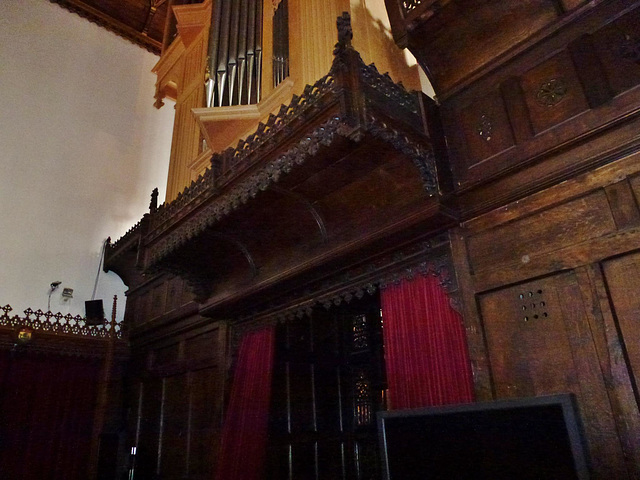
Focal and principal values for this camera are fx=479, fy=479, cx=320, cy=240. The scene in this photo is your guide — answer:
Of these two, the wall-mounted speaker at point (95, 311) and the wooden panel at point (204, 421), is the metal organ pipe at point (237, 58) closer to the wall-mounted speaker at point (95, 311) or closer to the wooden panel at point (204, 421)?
the wooden panel at point (204, 421)

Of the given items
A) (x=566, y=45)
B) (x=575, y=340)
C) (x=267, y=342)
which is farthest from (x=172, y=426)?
(x=566, y=45)

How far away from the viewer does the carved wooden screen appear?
5004 mm

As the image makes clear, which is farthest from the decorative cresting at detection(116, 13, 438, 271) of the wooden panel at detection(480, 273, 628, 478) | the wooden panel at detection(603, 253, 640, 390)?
the wooden panel at detection(603, 253, 640, 390)

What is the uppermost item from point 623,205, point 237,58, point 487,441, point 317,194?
point 237,58

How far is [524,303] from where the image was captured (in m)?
2.86

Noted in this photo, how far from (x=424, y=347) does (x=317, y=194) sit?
145 cm

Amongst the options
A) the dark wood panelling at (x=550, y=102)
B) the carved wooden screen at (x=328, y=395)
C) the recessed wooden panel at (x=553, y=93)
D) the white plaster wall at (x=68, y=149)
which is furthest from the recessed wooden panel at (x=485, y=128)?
the white plaster wall at (x=68, y=149)

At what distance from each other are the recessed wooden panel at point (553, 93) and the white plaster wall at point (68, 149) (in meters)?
6.67

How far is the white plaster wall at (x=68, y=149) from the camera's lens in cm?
698

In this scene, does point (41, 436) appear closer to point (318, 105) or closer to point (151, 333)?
point (151, 333)

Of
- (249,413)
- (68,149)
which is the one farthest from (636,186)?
(68,149)

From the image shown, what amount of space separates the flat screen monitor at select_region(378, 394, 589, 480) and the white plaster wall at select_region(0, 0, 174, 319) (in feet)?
19.7

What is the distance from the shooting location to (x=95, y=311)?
23.3ft

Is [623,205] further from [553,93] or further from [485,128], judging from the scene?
[485,128]
